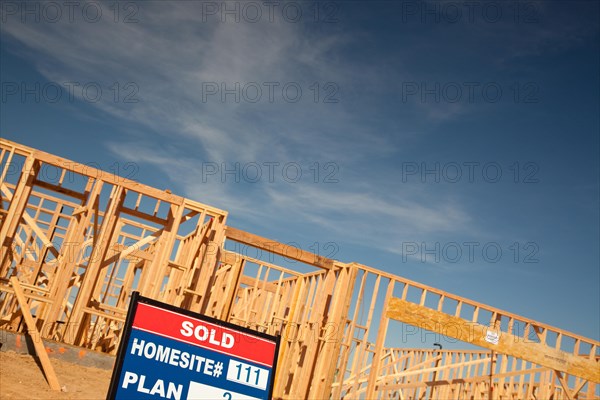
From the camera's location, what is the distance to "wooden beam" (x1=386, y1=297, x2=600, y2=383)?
15.1 metres

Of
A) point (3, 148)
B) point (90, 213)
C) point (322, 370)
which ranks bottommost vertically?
point (322, 370)

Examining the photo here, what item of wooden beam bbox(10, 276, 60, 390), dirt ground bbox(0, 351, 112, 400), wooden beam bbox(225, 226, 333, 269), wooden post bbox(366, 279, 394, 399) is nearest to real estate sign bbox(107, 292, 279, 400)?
dirt ground bbox(0, 351, 112, 400)

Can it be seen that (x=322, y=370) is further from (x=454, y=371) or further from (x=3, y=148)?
(x=3, y=148)

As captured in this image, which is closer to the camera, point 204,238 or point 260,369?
point 260,369

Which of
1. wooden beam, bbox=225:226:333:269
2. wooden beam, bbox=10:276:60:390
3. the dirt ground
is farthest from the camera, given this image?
wooden beam, bbox=225:226:333:269

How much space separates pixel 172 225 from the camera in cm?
1373

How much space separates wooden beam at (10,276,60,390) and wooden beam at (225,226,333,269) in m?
5.30

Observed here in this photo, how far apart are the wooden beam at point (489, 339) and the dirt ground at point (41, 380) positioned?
8.26m

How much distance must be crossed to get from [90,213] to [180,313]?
10750 mm

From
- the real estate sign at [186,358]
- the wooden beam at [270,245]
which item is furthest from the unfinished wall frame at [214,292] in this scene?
the real estate sign at [186,358]

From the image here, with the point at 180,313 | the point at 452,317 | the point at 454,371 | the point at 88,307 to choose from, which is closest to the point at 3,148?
the point at 88,307

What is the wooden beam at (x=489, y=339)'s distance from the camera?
15.1 meters

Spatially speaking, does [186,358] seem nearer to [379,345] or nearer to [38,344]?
[38,344]

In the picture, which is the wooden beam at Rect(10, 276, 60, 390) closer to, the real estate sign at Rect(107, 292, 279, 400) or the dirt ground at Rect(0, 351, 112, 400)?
the dirt ground at Rect(0, 351, 112, 400)
